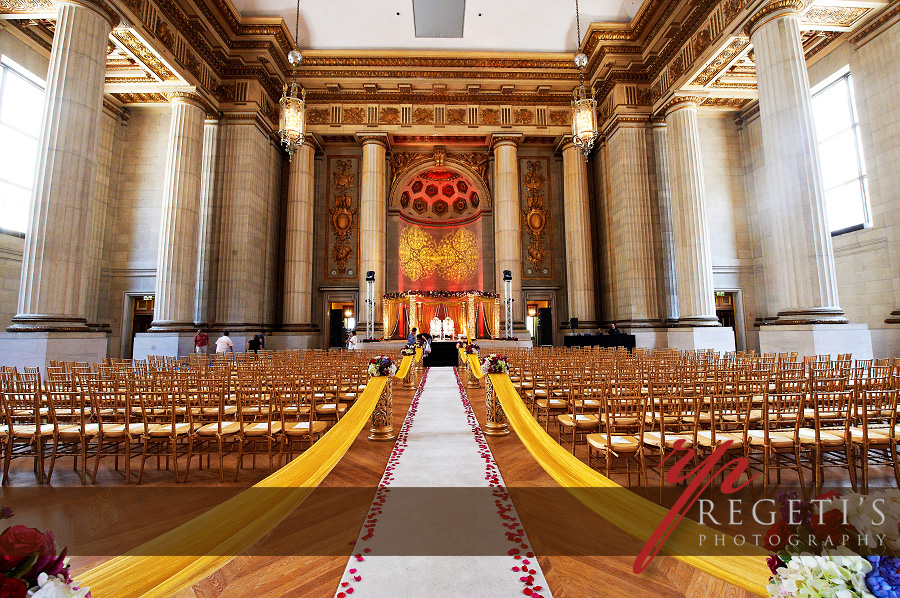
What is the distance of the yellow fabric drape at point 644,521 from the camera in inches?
58.1

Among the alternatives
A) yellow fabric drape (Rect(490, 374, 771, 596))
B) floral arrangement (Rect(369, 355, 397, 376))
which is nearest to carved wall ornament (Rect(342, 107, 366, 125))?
floral arrangement (Rect(369, 355, 397, 376))

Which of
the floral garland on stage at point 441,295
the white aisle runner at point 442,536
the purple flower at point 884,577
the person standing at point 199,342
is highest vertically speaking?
the floral garland on stage at point 441,295

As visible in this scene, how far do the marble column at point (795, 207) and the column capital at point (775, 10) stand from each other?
0.8 inches

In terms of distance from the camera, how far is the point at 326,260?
728 inches

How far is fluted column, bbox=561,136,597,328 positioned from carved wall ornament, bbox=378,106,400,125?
735 cm

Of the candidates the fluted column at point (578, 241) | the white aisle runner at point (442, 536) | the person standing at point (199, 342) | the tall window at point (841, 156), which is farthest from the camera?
the fluted column at point (578, 241)

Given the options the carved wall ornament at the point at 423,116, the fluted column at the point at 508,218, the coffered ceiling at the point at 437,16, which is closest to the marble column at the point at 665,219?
the coffered ceiling at the point at 437,16

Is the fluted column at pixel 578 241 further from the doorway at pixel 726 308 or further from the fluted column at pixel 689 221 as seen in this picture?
the doorway at pixel 726 308

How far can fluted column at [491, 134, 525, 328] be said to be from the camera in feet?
56.2

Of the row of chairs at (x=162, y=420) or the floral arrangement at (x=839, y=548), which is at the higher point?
the floral arrangement at (x=839, y=548)

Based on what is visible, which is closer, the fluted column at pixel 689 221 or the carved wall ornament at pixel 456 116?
the fluted column at pixel 689 221

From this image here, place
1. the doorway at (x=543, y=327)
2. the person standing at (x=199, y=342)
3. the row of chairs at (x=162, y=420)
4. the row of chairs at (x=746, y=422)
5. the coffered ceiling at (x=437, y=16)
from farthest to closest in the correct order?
1. the doorway at (x=543, y=327)
2. the coffered ceiling at (x=437, y=16)
3. the person standing at (x=199, y=342)
4. the row of chairs at (x=162, y=420)
5. the row of chairs at (x=746, y=422)

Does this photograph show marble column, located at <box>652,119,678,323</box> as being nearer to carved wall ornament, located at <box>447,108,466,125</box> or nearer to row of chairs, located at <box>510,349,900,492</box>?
carved wall ornament, located at <box>447,108,466,125</box>

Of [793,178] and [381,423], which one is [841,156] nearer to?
[793,178]
